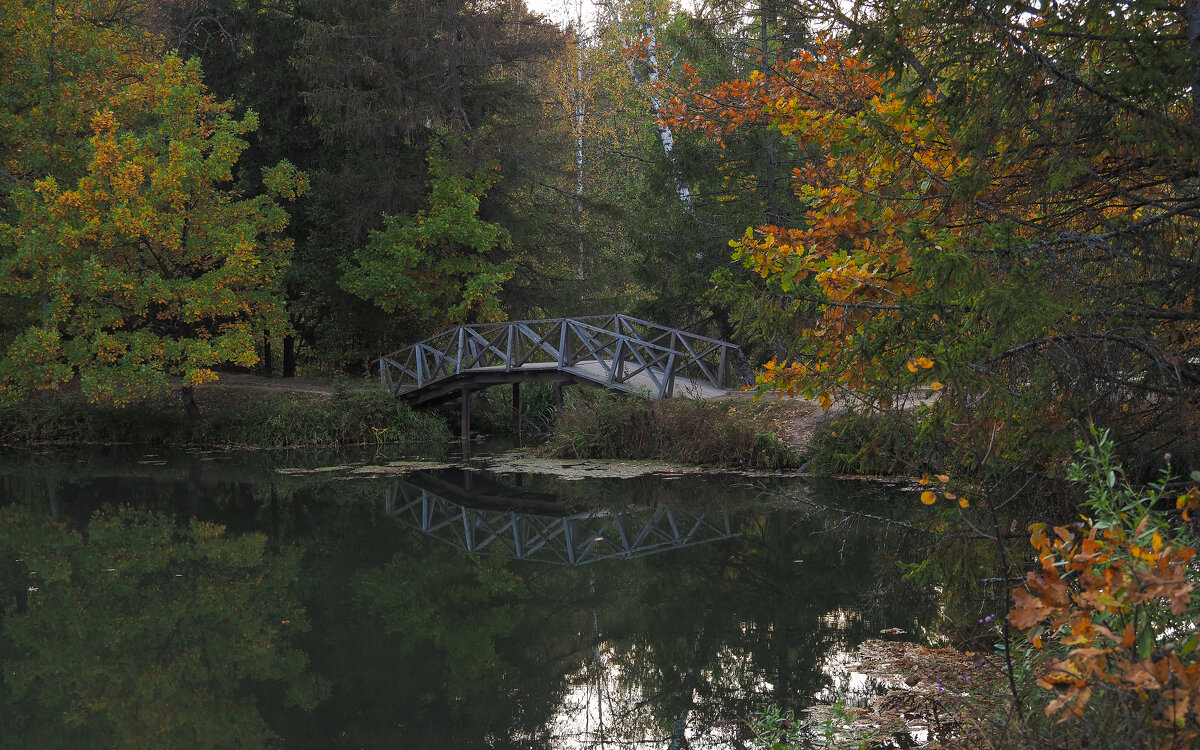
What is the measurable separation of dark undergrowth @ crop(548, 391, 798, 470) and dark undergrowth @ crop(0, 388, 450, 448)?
386 cm

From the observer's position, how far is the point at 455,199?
60.6 feet

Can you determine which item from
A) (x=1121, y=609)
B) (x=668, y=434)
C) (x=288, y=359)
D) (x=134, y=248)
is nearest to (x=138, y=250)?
(x=134, y=248)

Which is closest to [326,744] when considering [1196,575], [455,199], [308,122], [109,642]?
[109,642]

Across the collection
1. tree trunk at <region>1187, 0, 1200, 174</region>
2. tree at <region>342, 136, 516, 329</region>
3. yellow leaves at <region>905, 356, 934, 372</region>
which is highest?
tree at <region>342, 136, 516, 329</region>

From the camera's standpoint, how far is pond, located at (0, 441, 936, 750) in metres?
5.05

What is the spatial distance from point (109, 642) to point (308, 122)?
16.1m

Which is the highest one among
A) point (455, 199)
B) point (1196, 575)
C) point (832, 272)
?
point (455, 199)

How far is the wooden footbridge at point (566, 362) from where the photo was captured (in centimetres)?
1390

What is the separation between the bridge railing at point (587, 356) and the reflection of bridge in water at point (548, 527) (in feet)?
10.4

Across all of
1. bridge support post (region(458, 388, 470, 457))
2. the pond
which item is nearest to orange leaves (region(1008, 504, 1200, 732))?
the pond

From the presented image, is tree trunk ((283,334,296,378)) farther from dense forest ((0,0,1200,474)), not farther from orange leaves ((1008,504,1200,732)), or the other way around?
orange leaves ((1008,504,1200,732))

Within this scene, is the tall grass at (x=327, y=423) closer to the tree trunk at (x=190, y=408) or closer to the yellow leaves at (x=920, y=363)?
the tree trunk at (x=190, y=408)

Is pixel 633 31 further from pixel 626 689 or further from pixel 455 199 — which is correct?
pixel 626 689

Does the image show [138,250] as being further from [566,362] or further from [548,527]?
[548,527]
